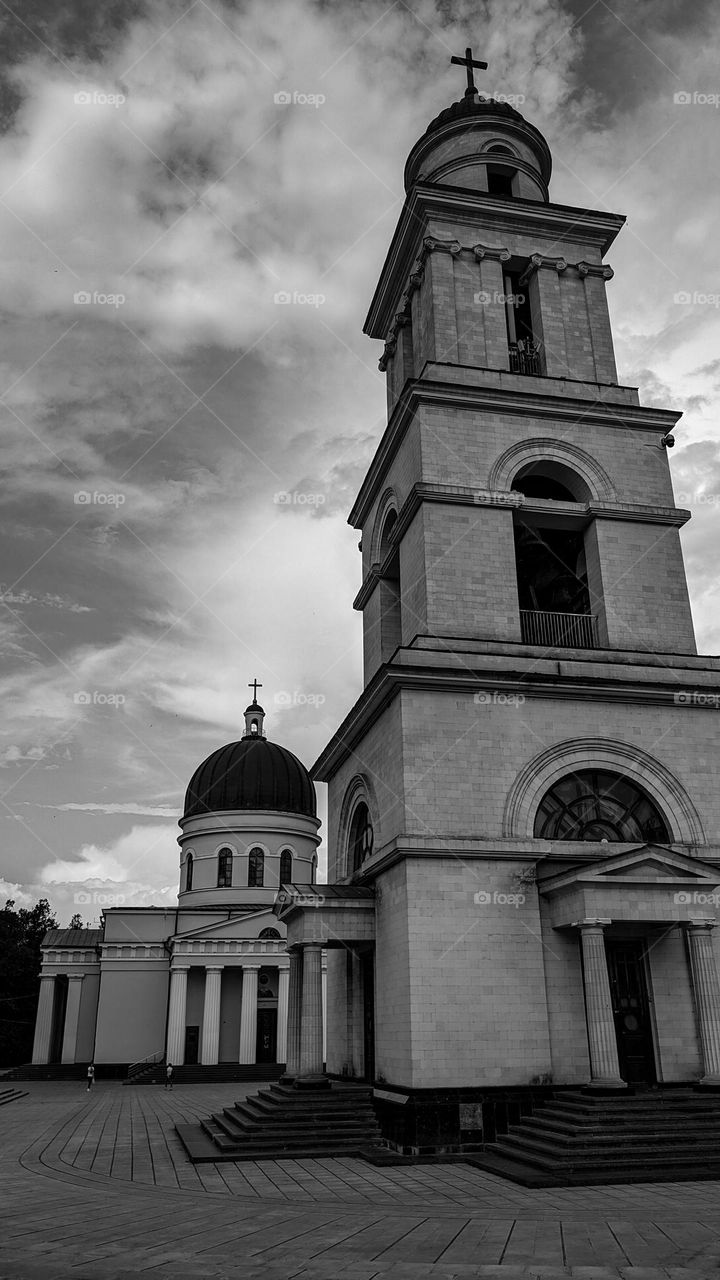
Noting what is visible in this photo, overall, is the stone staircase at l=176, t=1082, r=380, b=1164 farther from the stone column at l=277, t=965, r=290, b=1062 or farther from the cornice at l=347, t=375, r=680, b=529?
the stone column at l=277, t=965, r=290, b=1062

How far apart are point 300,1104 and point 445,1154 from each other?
3069 millimetres

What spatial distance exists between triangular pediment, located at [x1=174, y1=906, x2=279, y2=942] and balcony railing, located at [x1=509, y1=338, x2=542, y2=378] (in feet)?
88.2

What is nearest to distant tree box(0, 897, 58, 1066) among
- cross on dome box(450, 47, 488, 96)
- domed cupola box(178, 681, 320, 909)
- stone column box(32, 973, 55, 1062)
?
stone column box(32, 973, 55, 1062)

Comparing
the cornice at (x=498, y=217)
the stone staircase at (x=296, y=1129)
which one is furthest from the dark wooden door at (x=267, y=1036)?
the cornice at (x=498, y=217)

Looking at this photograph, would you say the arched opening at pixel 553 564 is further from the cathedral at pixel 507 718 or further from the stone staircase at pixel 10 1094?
the stone staircase at pixel 10 1094

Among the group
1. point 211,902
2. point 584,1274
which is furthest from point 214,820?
point 584,1274

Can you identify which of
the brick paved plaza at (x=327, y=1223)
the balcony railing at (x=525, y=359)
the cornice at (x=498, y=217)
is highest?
the cornice at (x=498, y=217)

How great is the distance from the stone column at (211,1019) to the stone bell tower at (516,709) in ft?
60.3

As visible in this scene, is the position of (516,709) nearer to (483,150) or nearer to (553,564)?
(553,564)

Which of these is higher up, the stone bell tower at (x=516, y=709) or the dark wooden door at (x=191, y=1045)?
the stone bell tower at (x=516, y=709)

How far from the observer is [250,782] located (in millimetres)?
46094

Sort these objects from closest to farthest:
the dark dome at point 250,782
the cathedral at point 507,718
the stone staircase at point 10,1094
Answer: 1. the cathedral at point 507,718
2. the stone staircase at point 10,1094
3. the dark dome at point 250,782

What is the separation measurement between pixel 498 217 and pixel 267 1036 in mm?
33574

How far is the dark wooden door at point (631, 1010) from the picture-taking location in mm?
16281
